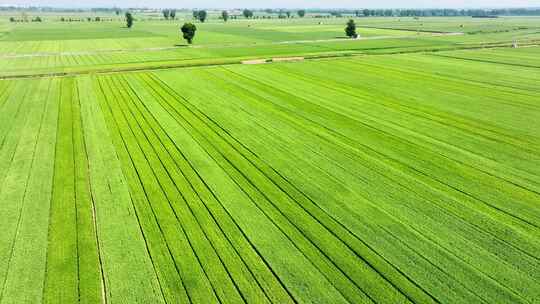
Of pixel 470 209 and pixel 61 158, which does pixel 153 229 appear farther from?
pixel 470 209

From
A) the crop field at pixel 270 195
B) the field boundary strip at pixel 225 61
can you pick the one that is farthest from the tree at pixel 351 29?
the crop field at pixel 270 195

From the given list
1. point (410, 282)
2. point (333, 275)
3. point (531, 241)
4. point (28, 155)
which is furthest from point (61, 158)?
point (531, 241)

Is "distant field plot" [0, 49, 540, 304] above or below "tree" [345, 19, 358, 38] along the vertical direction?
below

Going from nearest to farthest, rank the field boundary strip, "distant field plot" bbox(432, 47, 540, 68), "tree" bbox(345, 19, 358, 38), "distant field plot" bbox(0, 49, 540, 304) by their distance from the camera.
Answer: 1. "distant field plot" bbox(0, 49, 540, 304)
2. the field boundary strip
3. "distant field plot" bbox(432, 47, 540, 68)
4. "tree" bbox(345, 19, 358, 38)

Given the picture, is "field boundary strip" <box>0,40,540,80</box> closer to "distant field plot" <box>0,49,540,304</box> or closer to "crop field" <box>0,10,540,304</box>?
"crop field" <box>0,10,540,304</box>

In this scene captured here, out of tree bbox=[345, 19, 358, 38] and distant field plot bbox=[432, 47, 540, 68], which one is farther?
tree bbox=[345, 19, 358, 38]

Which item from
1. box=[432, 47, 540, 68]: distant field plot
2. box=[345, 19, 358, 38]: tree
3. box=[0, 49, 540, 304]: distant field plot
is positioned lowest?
box=[0, 49, 540, 304]: distant field plot

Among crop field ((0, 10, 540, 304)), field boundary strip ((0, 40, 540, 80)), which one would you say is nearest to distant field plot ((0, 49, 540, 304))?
crop field ((0, 10, 540, 304))
